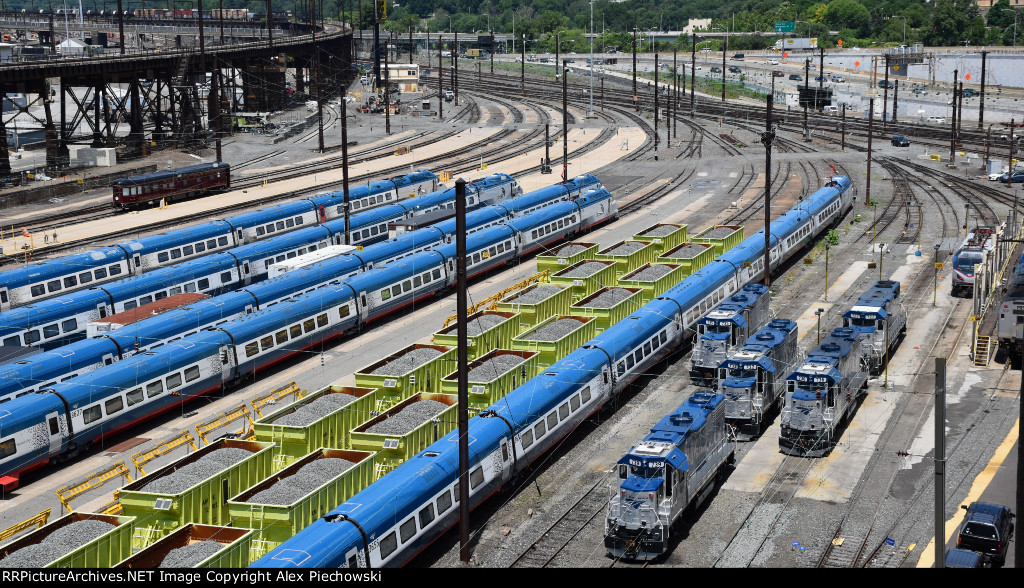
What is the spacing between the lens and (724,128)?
133 meters

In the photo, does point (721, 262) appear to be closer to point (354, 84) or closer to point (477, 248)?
point (477, 248)

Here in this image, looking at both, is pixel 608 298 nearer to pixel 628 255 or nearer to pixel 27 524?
pixel 628 255

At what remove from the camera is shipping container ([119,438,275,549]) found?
27.0m

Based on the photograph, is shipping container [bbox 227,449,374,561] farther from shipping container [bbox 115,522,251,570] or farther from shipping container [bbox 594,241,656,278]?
shipping container [bbox 594,241,656,278]

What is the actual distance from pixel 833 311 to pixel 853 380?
14851mm

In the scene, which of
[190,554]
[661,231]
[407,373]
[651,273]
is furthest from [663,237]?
[190,554]

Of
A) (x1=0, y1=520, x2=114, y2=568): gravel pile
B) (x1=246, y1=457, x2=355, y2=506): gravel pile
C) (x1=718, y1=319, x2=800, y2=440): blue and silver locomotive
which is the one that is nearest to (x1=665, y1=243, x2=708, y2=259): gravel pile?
(x1=718, y1=319, x2=800, y2=440): blue and silver locomotive

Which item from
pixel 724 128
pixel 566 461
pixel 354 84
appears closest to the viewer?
pixel 566 461

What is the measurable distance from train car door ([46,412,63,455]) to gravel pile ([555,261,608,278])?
78.9ft

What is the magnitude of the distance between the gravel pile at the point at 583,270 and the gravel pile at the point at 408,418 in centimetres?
1856

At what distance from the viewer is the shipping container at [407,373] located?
119 feet

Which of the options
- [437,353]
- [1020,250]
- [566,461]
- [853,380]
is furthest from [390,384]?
[1020,250]

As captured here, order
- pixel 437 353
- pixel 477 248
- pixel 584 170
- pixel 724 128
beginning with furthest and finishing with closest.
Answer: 1. pixel 724 128
2. pixel 584 170
3. pixel 477 248
4. pixel 437 353

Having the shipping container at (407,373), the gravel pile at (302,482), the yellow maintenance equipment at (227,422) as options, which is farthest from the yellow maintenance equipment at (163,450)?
the gravel pile at (302,482)
